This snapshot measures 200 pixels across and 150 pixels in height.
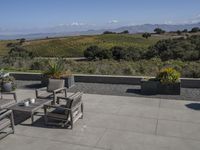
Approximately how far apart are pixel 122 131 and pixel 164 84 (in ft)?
12.8

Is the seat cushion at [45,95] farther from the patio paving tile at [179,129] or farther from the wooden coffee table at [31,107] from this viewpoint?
the patio paving tile at [179,129]

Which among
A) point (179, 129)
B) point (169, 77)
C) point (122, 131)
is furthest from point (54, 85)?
point (179, 129)

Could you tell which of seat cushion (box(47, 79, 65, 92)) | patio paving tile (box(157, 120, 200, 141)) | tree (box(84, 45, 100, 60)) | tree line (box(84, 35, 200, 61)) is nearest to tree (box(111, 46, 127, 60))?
tree line (box(84, 35, 200, 61))

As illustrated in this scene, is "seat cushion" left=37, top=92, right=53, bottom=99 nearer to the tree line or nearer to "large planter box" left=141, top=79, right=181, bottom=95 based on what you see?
"large planter box" left=141, top=79, right=181, bottom=95

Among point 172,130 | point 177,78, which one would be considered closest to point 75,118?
point 172,130

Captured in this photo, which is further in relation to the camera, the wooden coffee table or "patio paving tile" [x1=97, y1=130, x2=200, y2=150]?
the wooden coffee table

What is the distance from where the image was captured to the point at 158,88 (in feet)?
32.4

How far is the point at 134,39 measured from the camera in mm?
65375

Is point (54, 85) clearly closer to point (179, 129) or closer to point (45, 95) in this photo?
point (45, 95)

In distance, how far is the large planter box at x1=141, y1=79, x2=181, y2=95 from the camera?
9.67 meters

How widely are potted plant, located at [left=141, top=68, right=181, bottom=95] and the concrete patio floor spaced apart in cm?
125

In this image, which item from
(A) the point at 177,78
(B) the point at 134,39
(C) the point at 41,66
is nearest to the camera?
(A) the point at 177,78

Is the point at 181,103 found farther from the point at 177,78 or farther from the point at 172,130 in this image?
the point at 172,130

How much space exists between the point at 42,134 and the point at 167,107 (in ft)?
12.2
